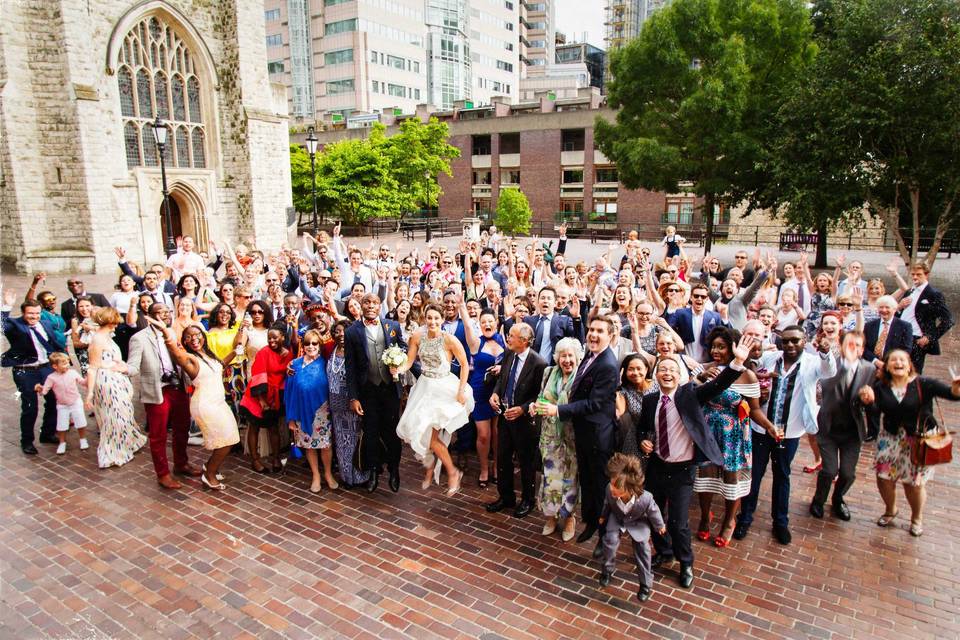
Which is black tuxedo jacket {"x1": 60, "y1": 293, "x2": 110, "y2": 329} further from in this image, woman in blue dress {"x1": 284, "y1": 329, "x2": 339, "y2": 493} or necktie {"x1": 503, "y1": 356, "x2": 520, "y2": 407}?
necktie {"x1": 503, "y1": 356, "x2": 520, "y2": 407}

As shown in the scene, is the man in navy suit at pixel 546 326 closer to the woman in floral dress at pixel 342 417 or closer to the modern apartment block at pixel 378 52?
the woman in floral dress at pixel 342 417

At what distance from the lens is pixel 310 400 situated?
638 centimetres

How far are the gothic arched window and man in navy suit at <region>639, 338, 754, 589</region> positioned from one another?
82.2 feet

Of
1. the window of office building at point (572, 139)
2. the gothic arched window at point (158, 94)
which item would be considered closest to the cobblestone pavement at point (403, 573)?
the gothic arched window at point (158, 94)

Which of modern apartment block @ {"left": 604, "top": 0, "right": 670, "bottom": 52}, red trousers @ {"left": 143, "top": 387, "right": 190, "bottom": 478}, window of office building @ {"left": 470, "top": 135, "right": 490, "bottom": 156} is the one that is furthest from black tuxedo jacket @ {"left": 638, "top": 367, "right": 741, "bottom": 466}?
modern apartment block @ {"left": 604, "top": 0, "right": 670, "bottom": 52}

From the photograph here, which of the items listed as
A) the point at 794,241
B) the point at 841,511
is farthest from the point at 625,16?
the point at 841,511

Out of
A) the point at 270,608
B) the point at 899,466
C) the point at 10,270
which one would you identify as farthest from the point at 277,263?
the point at 10,270

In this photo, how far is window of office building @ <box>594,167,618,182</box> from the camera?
46.9m

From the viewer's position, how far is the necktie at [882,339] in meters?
7.22

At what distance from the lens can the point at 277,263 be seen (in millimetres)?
10766

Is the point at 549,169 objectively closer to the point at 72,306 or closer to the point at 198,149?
the point at 198,149

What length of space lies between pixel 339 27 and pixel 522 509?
73.0 m

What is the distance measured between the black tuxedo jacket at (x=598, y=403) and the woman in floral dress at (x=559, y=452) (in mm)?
243

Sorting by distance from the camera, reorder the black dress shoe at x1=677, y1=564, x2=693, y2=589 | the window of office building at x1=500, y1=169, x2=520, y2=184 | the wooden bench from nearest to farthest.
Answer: the black dress shoe at x1=677, y1=564, x2=693, y2=589, the wooden bench, the window of office building at x1=500, y1=169, x2=520, y2=184
